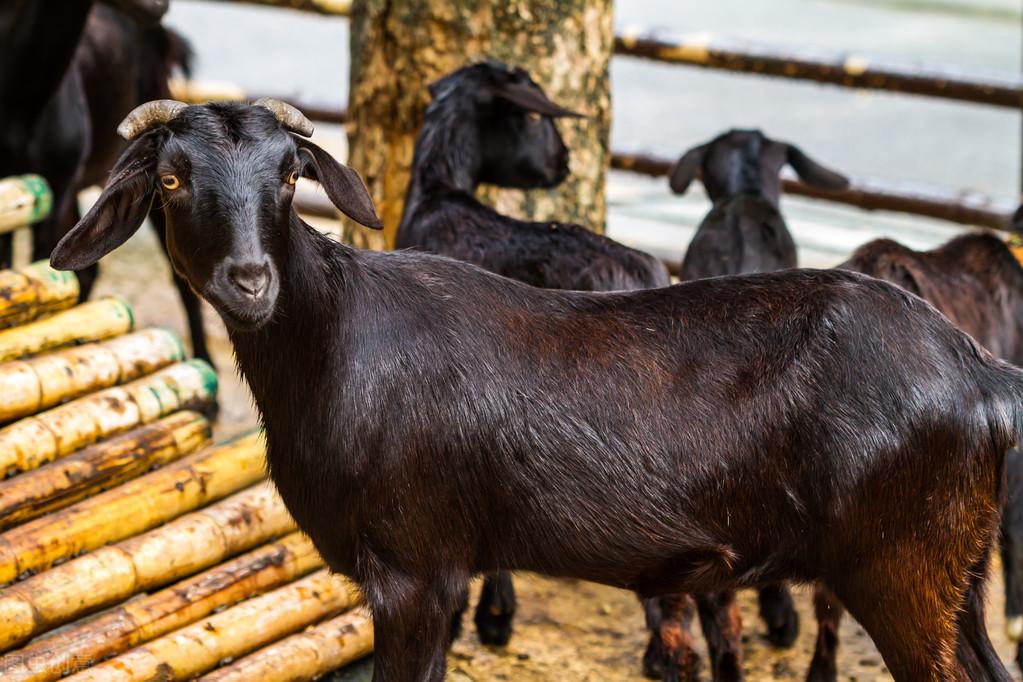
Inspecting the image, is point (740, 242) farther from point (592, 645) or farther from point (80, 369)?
point (80, 369)

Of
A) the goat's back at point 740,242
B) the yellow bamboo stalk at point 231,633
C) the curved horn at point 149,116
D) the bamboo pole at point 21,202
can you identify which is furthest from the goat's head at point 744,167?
the curved horn at point 149,116

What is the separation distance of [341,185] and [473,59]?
248cm

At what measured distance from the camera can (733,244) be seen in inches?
225

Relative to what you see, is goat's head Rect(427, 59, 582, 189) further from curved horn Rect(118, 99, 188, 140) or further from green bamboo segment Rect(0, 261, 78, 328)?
curved horn Rect(118, 99, 188, 140)

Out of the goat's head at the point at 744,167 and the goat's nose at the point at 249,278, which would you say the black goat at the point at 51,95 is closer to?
the goat's head at the point at 744,167

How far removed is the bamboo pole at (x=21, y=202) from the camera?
5656mm

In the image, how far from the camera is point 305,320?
4020 millimetres

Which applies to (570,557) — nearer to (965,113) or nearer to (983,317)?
(983,317)

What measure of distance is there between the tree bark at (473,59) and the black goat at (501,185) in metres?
0.38

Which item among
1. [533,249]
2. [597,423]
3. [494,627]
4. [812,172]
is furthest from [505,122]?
[597,423]

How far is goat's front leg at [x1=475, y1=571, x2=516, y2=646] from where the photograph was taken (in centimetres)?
548

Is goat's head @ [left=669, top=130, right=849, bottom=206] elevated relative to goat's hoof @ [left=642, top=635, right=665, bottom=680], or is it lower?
elevated

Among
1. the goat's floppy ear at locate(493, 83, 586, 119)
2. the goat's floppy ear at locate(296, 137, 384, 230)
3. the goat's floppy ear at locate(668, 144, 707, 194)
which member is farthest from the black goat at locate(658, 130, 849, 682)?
the goat's floppy ear at locate(296, 137, 384, 230)

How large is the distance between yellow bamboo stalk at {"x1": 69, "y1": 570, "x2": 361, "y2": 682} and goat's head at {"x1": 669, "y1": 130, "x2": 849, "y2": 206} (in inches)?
90.2
